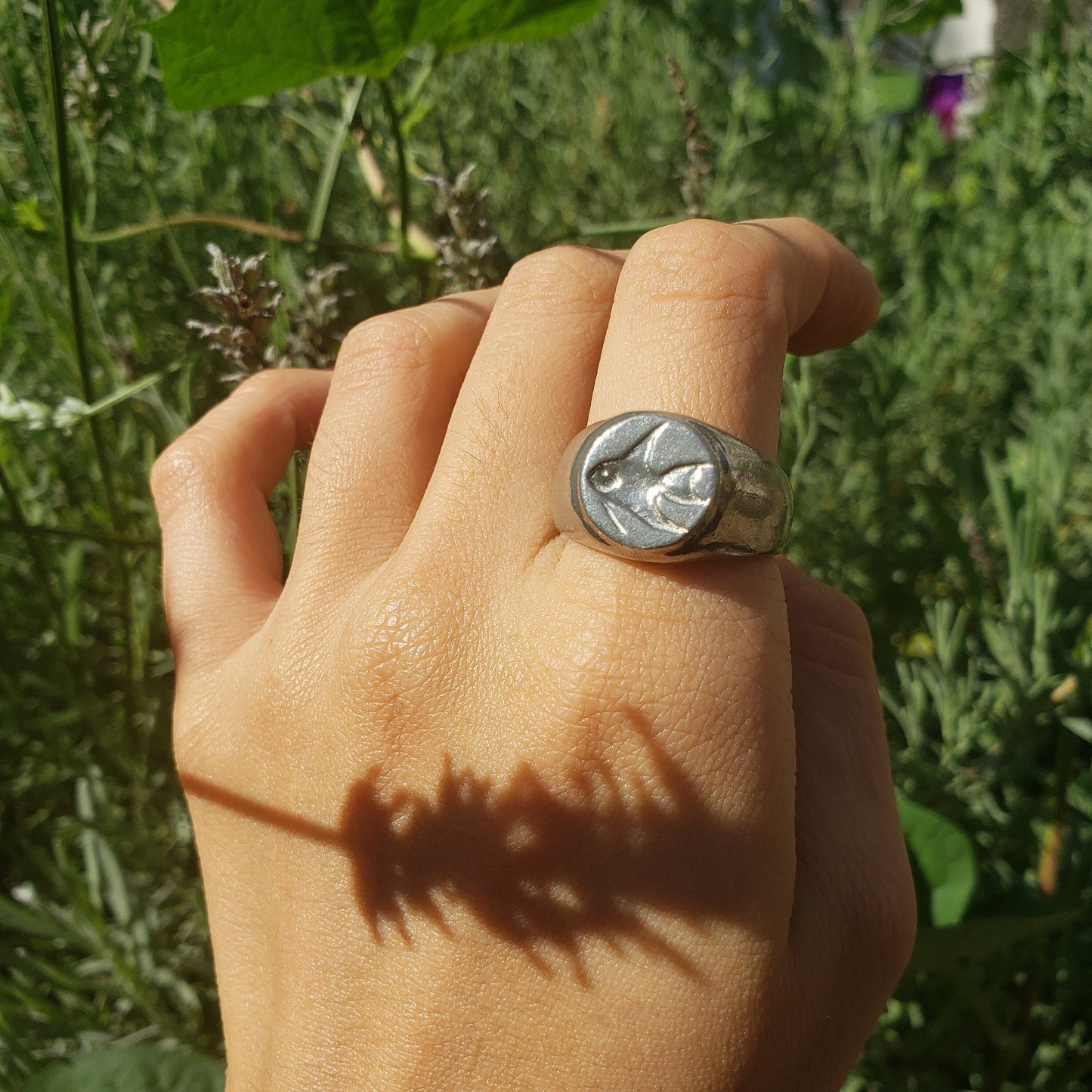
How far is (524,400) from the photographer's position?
0.96 meters

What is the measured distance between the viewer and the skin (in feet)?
2.62

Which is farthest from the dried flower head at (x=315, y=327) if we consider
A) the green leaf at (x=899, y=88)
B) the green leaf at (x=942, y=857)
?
the green leaf at (x=899, y=88)

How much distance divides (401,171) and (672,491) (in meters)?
0.57

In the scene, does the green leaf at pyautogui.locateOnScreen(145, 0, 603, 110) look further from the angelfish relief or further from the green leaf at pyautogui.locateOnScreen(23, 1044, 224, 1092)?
the green leaf at pyautogui.locateOnScreen(23, 1044, 224, 1092)

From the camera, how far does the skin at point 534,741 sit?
0.80 metres

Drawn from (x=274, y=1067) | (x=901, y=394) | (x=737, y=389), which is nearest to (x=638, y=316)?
(x=737, y=389)

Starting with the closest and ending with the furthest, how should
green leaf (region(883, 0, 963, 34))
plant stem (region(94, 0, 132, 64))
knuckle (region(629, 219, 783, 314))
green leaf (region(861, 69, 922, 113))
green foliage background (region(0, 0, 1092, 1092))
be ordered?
1. knuckle (region(629, 219, 783, 314))
2. plant stem (region(94, 0, 132, 64))
3. green foliage background (region(0, 0, 1092, 1092))
4. green leaf (region(883, 0, 963, 34))
5. green leaf (region(861, 69, 922, 113))

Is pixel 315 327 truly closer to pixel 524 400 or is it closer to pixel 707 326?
pixel 524 400

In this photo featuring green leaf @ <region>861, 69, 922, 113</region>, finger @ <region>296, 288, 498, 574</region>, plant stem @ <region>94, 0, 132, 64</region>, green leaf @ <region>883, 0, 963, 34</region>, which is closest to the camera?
finger @ <region>296, 288, 498, 574</region>

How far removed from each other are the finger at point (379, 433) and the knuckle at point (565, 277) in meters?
0.10

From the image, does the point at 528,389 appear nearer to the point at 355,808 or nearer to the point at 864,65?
the point at 355,808

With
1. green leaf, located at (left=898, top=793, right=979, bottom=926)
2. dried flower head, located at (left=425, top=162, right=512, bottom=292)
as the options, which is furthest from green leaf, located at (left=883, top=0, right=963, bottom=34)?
green leaf, located at (left=898, top=793, right=979, bottom=926)

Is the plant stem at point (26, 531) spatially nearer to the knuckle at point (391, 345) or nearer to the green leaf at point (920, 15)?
the knuckle at point (391, 345)

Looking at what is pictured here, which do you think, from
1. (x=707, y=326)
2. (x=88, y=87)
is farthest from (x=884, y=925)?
(x=88, y=87)
